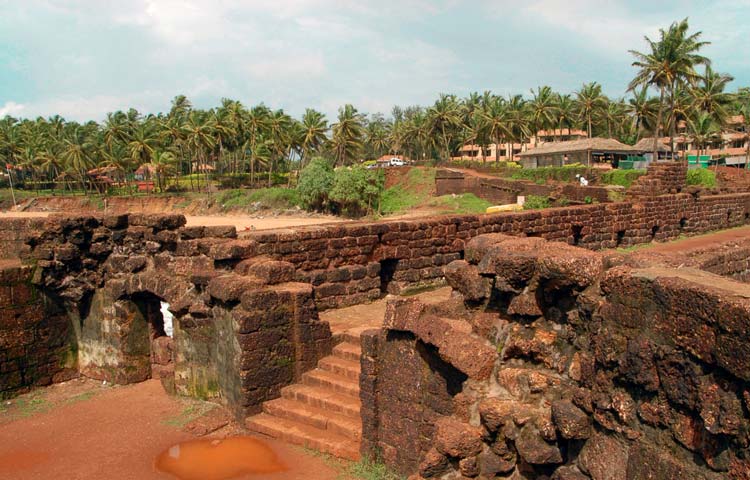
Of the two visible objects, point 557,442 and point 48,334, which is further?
point 48,334

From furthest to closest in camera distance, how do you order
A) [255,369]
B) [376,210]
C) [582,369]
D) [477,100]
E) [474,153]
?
[474,153] < [477,100] < [376,210] < [255,369] < [582,369]

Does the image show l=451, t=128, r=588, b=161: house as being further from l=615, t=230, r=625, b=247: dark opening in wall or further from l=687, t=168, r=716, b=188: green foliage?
l=615, t=230, r=625, b=247: dark opening in wall

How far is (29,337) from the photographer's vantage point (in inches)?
418

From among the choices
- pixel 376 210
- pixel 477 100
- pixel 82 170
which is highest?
pixel 477 100

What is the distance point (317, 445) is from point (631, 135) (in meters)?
70.8

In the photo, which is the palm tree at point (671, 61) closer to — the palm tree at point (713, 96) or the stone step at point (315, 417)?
the palm tree at point (713, 96)

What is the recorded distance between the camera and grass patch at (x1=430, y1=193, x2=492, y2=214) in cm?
4022

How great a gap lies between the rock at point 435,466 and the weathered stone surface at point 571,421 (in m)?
1.13

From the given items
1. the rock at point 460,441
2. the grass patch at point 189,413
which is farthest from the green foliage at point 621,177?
the rock at point 460,441

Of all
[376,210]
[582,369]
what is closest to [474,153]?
[376,210]

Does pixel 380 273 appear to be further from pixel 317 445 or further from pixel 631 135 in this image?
pixel 631 135

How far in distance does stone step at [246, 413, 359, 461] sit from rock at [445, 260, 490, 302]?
8.07 ft

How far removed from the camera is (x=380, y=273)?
11.0m

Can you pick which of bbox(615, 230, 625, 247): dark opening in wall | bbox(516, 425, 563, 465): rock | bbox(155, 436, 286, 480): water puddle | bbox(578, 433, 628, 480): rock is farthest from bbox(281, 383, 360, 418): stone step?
→ bbox(615, 230, 625, 247): dark opening in wall
